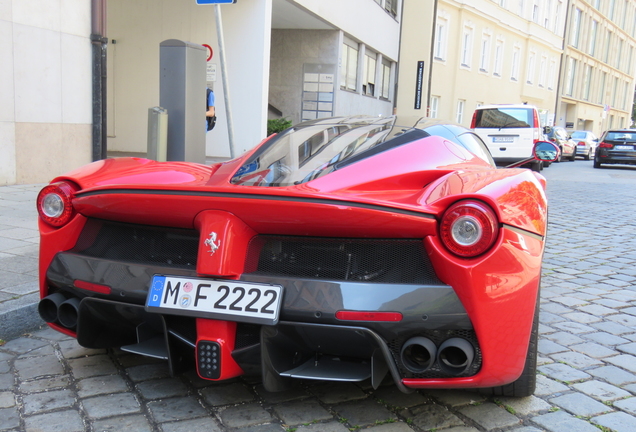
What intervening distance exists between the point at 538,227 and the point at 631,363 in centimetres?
127

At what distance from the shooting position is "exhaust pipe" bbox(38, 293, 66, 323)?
2.58 metres

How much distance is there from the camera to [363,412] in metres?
2.48

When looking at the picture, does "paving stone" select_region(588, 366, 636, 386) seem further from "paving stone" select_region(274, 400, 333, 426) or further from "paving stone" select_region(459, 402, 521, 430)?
"paving stone" select_region(274, 400, 333, 426)

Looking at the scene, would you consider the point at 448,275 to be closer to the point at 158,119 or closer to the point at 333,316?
the point at 333,316

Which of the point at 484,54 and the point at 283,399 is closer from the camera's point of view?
the point at 283,399

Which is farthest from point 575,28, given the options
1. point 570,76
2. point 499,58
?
point 499,58

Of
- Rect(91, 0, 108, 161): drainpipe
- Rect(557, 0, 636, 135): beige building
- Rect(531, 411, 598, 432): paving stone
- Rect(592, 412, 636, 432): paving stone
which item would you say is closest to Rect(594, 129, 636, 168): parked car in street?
Rect(557, 0, 636, 135): beige building

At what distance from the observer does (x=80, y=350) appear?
10.2 ft

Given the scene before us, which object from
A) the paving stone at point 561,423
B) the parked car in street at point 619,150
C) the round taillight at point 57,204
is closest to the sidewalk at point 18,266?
the round taillight at point 57,204

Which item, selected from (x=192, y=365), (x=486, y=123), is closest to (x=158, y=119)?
(x=192, y=365)

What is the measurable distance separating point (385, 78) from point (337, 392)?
23.3 metres

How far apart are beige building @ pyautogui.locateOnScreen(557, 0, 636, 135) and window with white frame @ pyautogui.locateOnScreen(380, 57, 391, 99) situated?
16.0 m

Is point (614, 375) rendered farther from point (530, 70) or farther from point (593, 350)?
point (530, 70)

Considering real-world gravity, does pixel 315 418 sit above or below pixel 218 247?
below
